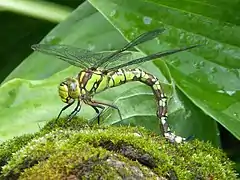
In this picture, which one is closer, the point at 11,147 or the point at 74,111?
the point at 11,147

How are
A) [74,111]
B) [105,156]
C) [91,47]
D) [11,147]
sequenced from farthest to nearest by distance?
1. [91,47]
2. [74,111]
3. [11,147]
4. [105,156]

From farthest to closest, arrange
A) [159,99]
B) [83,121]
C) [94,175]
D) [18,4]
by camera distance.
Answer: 1. [18,4]
2. [159,99]
3. [83,121]
4. [94,175]

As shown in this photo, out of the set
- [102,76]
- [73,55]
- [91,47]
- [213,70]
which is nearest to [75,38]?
[91,47]

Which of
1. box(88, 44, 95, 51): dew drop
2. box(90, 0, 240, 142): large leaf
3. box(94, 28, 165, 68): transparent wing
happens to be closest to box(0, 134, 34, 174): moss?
box(94, 28, 165, 68): transparent wing

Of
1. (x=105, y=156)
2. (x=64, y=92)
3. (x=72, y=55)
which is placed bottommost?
(x=105, y=156)

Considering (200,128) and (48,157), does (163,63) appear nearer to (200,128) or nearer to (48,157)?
(200,128)

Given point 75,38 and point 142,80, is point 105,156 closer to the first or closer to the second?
point 142,80

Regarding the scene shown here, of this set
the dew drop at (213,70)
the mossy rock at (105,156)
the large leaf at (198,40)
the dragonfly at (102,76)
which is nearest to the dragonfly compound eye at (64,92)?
the dragonfly at (102,76)

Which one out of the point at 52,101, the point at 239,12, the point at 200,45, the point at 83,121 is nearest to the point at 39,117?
the point at 52,101

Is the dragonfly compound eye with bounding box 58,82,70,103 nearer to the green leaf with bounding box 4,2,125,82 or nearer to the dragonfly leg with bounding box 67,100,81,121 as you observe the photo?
the dragonfly leg with bounding box 67,100,81,121
